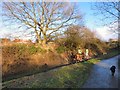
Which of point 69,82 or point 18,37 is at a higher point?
point 18,37

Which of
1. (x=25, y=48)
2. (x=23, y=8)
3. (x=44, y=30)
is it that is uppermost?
(x=23, y=8)

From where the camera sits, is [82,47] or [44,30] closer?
[44,30]

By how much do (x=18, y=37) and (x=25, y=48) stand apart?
12.9 feet

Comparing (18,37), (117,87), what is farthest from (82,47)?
(117,87)

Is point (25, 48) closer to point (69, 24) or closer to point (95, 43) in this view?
point (69, 24)

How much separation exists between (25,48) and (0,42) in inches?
154

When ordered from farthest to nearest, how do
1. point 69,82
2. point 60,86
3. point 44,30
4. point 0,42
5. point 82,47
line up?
point 82,47 → point 44,30 → point 0,42 → point 69,82 → point 60,86

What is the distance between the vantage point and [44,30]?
2900 centimetres

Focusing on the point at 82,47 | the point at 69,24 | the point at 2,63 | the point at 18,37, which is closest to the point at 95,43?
the point at 82,47

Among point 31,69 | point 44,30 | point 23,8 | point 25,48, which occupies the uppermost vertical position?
point 23,8

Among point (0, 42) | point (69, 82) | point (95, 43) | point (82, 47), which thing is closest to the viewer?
point (69, 82)

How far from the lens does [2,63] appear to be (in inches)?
729

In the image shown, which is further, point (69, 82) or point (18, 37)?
point (18, 37)

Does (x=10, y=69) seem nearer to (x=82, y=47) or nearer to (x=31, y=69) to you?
(x=31, y=69)
